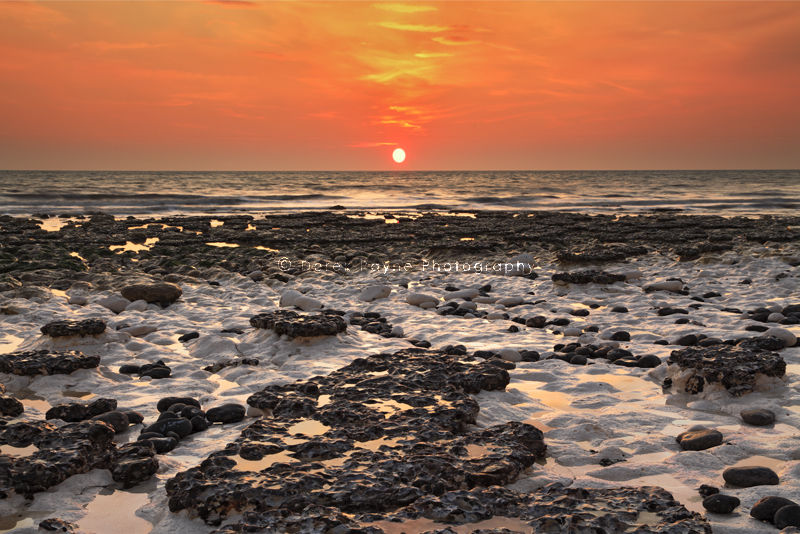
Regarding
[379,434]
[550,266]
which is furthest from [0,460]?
[550,266]

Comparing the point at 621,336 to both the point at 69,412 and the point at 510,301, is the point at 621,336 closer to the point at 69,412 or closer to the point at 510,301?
the point at 510,301

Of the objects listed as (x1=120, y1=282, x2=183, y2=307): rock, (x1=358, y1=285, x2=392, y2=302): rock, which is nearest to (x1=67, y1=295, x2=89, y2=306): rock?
(x1=120, y1=282, x2=183, y2=307): rock

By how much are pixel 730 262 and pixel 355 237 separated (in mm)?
9770

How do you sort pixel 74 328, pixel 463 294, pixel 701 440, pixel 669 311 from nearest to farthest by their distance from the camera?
pixel 701 440 → pixel 74 328 → pixel 669 311 → pixel 463 294

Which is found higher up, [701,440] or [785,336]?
[785,336]

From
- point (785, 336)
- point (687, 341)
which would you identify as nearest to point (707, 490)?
point (687, 341)

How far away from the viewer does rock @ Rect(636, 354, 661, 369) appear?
521cm

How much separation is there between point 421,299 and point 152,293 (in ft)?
12.6

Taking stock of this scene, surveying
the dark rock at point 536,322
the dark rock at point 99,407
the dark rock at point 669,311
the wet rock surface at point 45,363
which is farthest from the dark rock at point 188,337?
the dark rock at point 669,311

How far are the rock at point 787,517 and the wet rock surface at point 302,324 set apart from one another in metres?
4.20

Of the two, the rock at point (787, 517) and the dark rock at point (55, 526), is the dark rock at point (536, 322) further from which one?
the dark rock at point (55, 526)

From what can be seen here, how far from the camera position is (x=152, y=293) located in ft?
26.1

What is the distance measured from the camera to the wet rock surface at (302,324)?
5.89 metres

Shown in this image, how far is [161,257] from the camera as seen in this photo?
12734 mm
